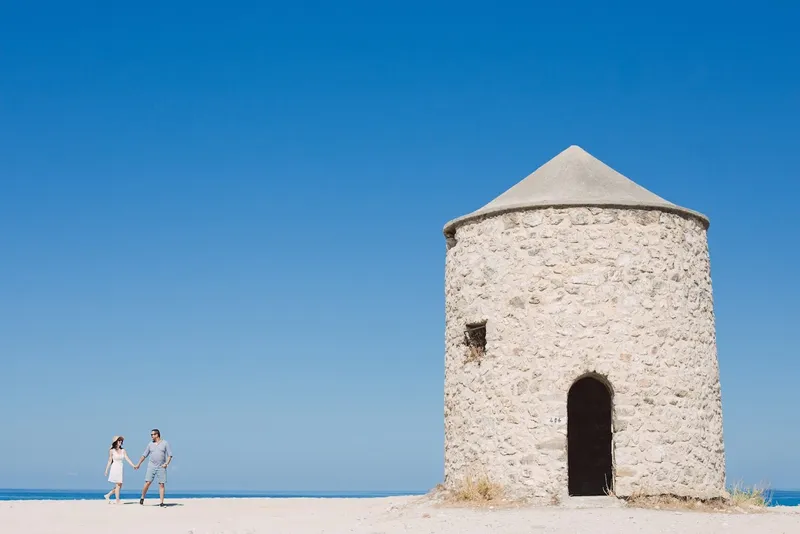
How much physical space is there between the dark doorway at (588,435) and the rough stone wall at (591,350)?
313 centimetres

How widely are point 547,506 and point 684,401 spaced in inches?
120

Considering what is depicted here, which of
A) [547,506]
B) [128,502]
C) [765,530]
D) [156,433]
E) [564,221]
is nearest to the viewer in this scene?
[765,530]

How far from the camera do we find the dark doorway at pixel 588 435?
19.2 m

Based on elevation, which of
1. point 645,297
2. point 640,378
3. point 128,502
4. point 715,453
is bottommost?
point 128,502

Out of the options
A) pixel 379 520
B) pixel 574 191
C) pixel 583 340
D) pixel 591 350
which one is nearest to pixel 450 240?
pixel 574 191

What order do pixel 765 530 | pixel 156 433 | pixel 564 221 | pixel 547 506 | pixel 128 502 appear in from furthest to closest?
pixel 128 502
pixel 156 433
pixel 564 221
pixel 547 506
pixel 765 530

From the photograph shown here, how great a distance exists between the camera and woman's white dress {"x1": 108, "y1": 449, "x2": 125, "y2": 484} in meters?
17.8

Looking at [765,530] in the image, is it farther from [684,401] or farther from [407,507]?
[407,507]

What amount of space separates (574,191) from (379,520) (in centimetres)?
664

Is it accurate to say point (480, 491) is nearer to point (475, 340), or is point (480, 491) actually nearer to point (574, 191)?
point (475, 340)

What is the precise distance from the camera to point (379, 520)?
14.7 metres

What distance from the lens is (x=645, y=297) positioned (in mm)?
15805

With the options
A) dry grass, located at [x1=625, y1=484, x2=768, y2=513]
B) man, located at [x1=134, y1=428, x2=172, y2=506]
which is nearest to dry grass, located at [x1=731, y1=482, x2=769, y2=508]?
dry grass, located at [x1=625, y1=484, x2=768, y2=513]

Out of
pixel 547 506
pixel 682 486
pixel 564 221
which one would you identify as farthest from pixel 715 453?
pixel 564 221
